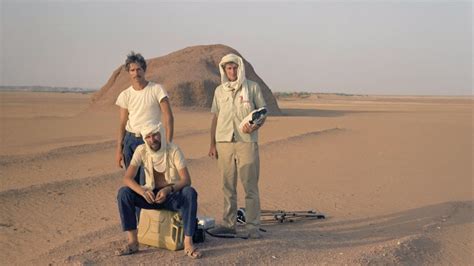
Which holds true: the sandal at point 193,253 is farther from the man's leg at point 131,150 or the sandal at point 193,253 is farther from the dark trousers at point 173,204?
the man's leg at point 131,150

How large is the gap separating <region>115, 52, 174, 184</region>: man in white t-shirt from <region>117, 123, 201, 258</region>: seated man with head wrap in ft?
0.94

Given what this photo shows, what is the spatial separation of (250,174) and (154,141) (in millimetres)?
1240

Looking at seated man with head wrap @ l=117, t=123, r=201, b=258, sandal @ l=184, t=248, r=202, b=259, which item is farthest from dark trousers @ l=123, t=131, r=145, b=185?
sandal @ l=184, t=248, r=202, b=259

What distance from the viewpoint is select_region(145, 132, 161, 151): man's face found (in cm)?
532

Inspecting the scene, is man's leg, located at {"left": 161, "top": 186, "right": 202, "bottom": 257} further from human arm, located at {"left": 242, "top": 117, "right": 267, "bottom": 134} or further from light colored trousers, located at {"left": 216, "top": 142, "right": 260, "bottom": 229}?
human arm, located at {"left": 242, "top": 117, "right": 267, "bottom": 134}

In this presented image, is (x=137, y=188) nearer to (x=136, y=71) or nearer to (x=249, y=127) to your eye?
(x=136, y=71)

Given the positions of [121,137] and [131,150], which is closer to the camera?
[131,150]

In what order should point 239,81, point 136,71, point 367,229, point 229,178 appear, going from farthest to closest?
point 367,229 → point 229,178 → point 239,81 → point 136,71

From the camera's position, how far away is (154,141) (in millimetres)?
5340

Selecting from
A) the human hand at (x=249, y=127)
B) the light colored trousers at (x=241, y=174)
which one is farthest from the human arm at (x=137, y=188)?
the human hand at (x=249, y=127)

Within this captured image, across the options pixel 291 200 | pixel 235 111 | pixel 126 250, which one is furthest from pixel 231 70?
pixel 291 200

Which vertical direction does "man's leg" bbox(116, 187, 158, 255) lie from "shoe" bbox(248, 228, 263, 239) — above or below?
above

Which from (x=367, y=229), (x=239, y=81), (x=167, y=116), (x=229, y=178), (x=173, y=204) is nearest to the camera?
(x=173, y=204)

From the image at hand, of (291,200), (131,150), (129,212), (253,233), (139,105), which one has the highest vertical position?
(139,105)
